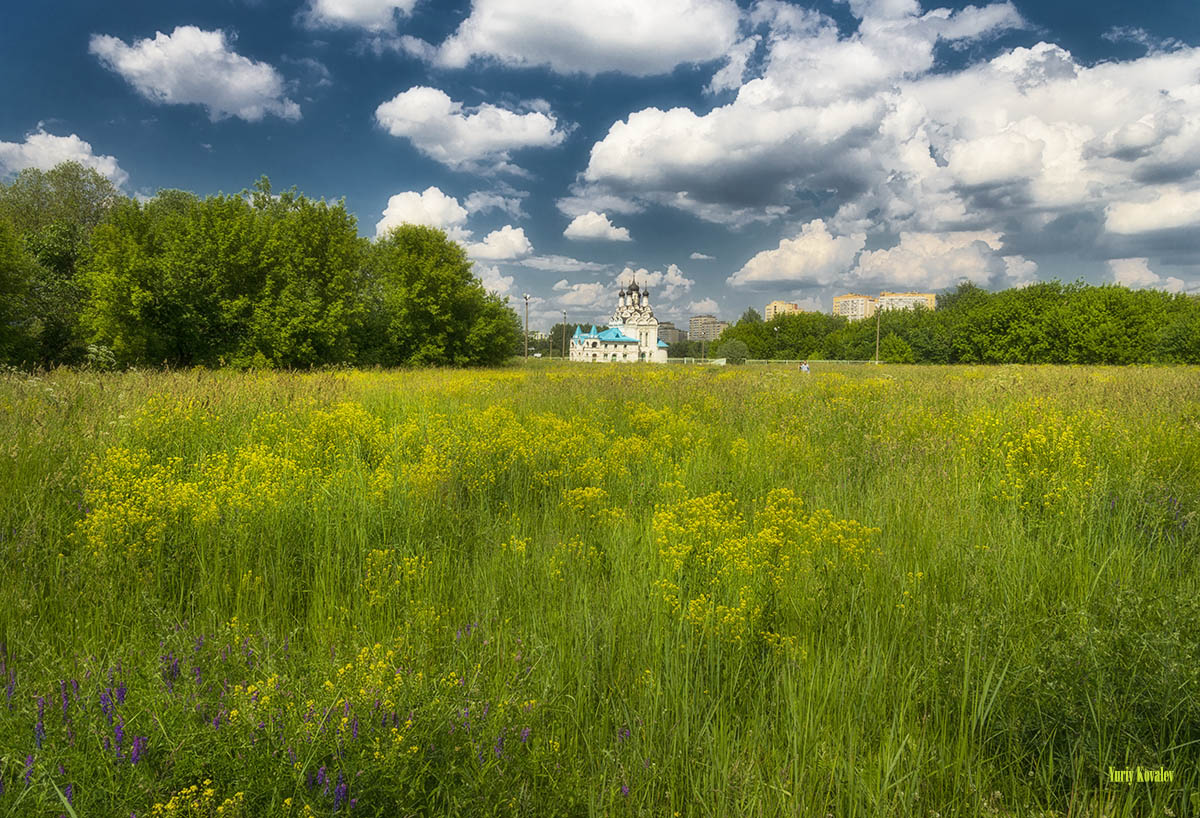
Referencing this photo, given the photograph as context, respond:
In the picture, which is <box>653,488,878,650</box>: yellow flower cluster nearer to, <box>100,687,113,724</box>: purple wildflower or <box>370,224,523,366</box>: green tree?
<box>100,687,113,724</box>: purple wildflower

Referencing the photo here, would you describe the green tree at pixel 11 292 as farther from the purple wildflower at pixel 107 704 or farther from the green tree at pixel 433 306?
the purple wildflower at pixel 107 704

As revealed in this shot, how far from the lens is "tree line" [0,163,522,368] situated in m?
22.2

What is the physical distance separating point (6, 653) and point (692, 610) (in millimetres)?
2749

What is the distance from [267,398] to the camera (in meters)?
7.52

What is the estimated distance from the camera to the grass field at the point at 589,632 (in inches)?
59.0

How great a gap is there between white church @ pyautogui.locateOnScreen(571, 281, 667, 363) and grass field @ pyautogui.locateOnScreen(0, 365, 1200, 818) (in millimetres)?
117918

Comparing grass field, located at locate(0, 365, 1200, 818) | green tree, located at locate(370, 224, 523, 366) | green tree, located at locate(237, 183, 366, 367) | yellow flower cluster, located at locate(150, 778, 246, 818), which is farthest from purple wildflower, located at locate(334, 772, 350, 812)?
green tree, located at locate(370, 224, 523, 366)

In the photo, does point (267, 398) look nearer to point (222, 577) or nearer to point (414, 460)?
point (414, 460)

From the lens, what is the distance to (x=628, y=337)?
130250 mm

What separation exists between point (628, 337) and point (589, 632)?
129533mm

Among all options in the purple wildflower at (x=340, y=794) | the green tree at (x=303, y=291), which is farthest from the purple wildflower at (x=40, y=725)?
the green tree at (x=303, y=291)

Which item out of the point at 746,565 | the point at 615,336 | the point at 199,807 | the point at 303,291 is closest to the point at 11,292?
the point at 303,291

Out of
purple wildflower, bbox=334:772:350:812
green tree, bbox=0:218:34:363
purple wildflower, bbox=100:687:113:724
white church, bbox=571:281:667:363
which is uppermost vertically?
white church, bbox=571:281:667:363

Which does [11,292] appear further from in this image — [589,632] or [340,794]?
[340,794]
